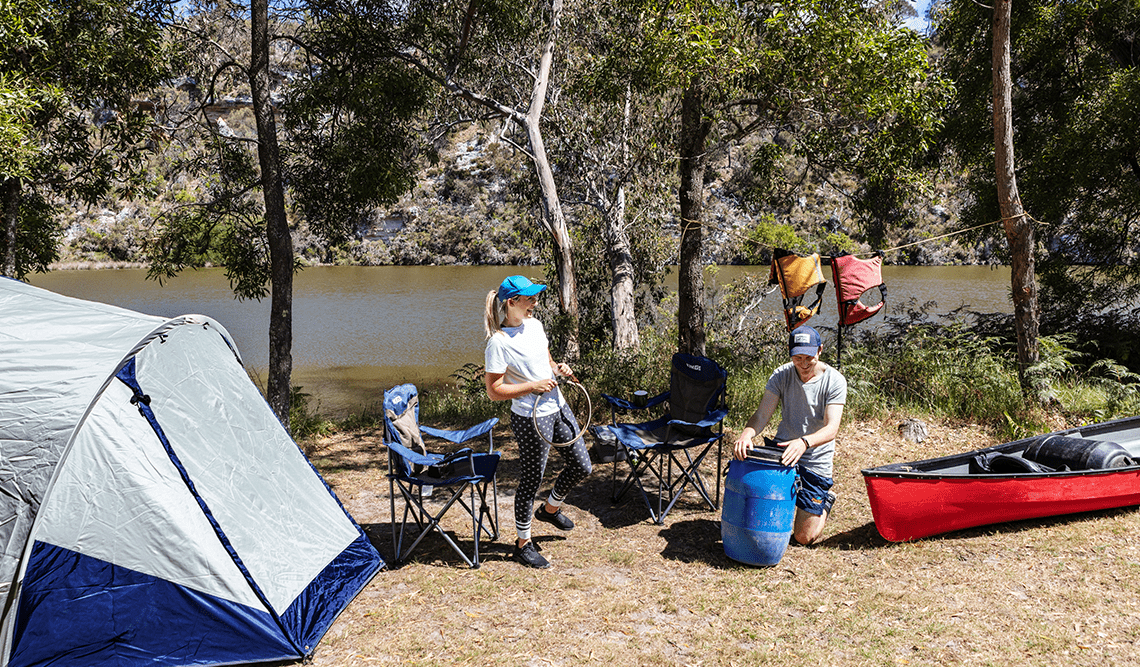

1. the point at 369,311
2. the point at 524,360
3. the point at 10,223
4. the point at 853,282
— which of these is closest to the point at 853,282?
the point at 853,282

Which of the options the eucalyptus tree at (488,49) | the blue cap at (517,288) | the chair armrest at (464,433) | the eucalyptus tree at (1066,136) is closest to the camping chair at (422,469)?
the chair armrest at (464,433)

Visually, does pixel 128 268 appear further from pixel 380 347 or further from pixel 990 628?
pixel 990 628

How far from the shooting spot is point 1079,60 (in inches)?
360

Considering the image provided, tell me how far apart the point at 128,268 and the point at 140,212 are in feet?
12.5

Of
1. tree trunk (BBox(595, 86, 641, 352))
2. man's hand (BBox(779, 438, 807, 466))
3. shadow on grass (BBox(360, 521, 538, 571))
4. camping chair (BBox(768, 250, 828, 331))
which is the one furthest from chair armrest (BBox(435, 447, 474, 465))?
tree trunk (BBox(595, 86, 641, 352))

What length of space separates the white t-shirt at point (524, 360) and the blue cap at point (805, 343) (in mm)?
1275

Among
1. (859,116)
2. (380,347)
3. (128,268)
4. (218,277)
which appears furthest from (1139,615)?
(128,268)

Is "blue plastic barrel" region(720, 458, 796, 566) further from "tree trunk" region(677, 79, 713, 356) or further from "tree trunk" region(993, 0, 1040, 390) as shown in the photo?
"tree trunk" region(993, 0, 1040, 390)

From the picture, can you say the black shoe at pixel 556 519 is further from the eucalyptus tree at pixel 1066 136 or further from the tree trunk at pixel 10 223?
the eucalyptus tree at pixel 1066 136

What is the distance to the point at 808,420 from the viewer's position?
149 inches

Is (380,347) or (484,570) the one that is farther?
(380,347)

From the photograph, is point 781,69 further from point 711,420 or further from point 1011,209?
point 711,420

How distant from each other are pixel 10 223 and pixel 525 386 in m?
5.47

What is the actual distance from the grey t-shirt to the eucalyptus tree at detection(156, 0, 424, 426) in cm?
548
